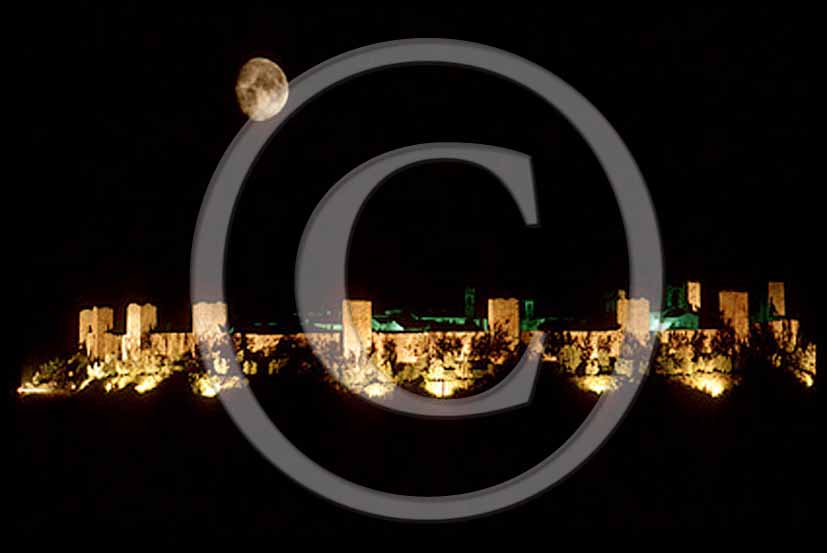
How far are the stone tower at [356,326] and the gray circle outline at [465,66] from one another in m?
2.61

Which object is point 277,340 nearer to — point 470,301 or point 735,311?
point 735,311

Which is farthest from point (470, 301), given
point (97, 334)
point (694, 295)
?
point (97, 334)

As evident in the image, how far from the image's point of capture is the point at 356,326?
18.2 m

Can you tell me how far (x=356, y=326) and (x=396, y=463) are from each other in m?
6.67

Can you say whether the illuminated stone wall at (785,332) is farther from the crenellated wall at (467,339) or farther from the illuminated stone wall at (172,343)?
the illuminated stone wall at (172,343)

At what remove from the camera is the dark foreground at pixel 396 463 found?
1016 centimetres

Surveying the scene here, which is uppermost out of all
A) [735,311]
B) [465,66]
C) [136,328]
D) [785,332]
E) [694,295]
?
[465,66]

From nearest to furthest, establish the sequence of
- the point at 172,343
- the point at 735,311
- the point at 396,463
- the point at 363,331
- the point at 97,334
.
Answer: the point at 396,463
the point at 363,331
the point at 172,343
the point at 735,311
the point at 97,334

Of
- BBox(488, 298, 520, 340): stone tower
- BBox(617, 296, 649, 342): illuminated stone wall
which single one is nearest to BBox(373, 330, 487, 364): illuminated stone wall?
BBox(488, 298, 520, 340): stone tower

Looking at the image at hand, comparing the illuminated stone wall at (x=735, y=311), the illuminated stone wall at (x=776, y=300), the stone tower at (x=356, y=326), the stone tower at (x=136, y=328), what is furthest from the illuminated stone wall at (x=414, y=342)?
the illuminated stone wall at (x=776, y=300)

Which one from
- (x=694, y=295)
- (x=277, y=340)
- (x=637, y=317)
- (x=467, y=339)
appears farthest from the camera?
(x=694, y=295)

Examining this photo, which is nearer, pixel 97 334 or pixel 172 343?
pixel 172 343

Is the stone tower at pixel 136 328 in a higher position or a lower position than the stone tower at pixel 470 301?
lower

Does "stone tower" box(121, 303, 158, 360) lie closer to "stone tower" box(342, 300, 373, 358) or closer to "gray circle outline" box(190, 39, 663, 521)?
"gray circle outline" box(190, 39, 663, 521)
